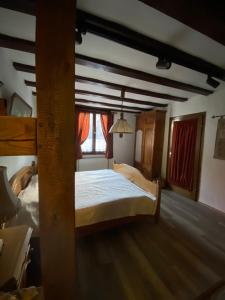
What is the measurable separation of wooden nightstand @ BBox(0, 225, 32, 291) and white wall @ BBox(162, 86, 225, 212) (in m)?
3.38

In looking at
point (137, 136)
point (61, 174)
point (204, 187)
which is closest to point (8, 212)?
point (61, 174)

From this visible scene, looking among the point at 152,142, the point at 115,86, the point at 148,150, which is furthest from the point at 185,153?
the point at 115,86

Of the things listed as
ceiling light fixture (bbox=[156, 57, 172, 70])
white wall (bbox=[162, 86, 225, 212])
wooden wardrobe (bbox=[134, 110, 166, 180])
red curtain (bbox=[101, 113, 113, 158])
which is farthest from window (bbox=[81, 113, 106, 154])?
ceiling light fixture (bbox=[156, 57, 172, 70])

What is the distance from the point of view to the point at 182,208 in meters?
3.06

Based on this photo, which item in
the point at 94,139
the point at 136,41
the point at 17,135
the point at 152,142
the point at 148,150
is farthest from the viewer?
the point at 94,139

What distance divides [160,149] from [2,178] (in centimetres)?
404

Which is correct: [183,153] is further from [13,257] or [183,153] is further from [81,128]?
[13,257]

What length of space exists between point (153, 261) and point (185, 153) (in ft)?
8.66

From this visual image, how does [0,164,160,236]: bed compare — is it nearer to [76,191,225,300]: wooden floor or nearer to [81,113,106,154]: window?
[76,191,225,300]: wooden floor

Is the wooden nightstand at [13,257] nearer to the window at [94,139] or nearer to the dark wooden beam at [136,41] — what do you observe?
the dark wooden beam at [136,41]

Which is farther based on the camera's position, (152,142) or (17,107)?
(152,142)

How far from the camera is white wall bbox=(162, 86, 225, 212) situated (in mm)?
2939

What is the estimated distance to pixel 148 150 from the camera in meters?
4.44

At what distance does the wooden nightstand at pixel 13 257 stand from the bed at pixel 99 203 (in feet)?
2.21
